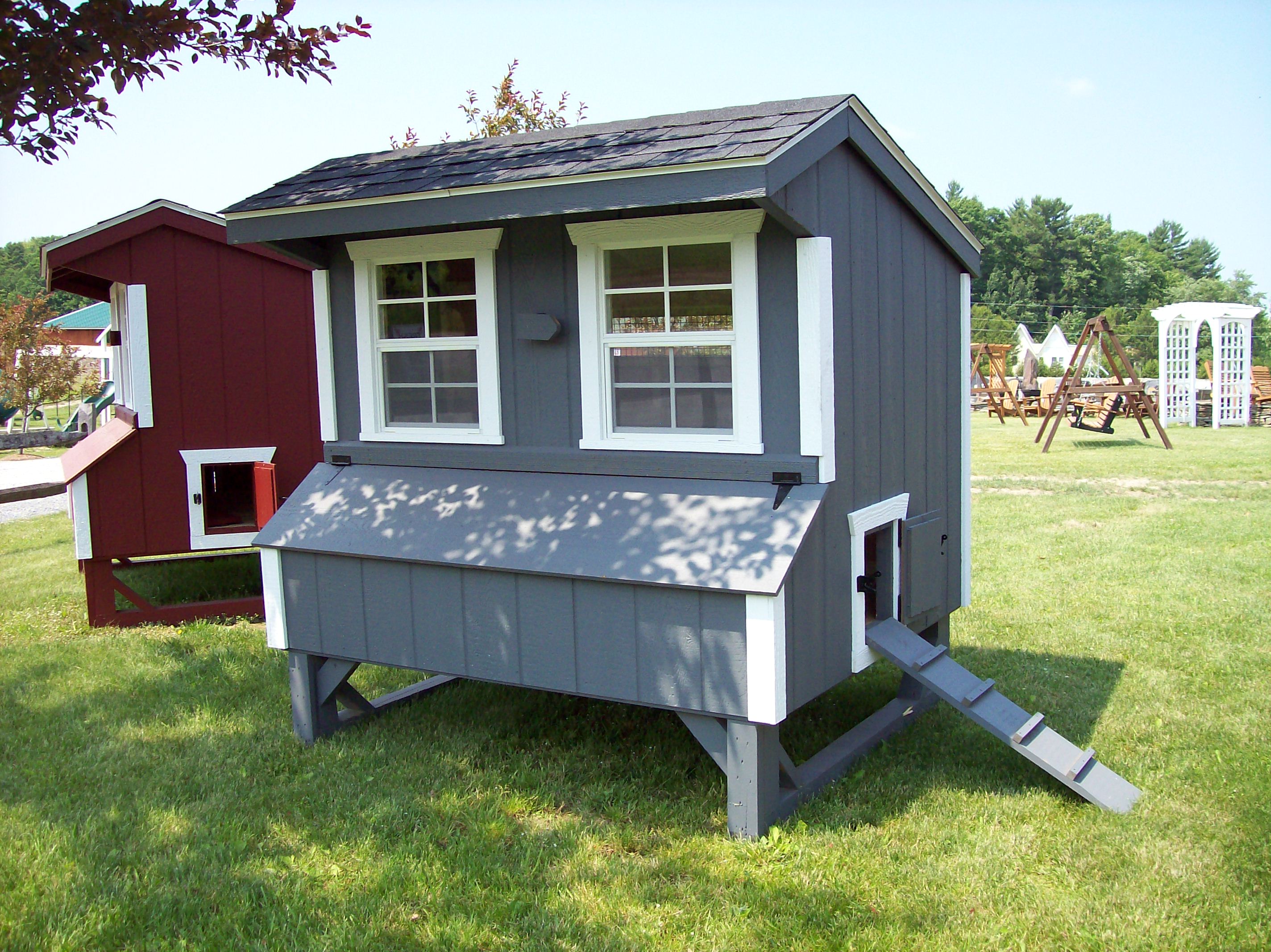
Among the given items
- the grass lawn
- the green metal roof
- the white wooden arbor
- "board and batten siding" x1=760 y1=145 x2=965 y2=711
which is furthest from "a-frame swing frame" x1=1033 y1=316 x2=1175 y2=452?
the green metal roof

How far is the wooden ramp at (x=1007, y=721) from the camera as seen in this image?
167 inches

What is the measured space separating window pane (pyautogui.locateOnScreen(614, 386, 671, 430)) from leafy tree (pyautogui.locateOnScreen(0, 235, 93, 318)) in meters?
62.4

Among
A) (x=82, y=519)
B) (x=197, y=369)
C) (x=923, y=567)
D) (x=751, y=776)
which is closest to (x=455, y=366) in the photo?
(x=751, y=776)

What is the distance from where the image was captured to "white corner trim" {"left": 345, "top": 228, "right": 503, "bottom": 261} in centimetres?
484

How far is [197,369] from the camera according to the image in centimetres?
804

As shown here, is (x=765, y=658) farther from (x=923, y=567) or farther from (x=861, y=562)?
(x=923, y=567)

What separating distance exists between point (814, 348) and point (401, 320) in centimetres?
231

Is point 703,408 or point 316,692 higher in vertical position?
point 703,408

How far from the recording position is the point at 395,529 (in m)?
4.88

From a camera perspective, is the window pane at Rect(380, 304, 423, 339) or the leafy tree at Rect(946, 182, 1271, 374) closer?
the window pane at Rect(380, 304, 423, 339)

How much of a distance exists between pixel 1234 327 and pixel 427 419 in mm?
25423

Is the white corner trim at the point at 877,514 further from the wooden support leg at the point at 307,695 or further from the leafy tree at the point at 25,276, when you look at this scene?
the leafy tree at the point at 25,276

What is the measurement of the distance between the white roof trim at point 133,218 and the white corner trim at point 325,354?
283 cm

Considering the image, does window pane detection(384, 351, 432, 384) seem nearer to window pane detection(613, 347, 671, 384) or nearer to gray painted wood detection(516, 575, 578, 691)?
window pane detection(613, 347, 671, 384)
